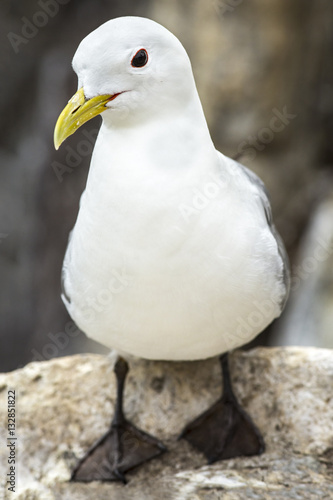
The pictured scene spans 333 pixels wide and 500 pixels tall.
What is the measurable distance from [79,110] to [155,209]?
43 cm

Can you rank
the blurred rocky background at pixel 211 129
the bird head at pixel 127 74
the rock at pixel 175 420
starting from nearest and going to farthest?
the bird head at pixel 127 74 → the rock at pixel 175 420 → the blurred rocky background at pixel 211 129

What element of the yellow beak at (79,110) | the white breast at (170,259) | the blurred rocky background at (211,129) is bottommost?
the blurred rocky background at (211,129)

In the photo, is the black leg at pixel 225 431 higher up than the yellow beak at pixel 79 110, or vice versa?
the yellow beak at pixel 79 110

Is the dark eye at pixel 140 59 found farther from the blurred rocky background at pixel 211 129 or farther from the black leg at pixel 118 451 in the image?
the blurred rocky background at pixel 211 129

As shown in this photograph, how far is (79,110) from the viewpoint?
7.43ft

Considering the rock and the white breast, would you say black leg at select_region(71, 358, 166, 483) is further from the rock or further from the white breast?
the white breast

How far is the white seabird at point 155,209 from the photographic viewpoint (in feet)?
7.44

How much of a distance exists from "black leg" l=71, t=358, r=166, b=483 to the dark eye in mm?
1577

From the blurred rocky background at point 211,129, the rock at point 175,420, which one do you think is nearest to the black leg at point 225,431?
the rock at point 175,420

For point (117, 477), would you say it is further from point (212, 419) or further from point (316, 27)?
point (316, 27)

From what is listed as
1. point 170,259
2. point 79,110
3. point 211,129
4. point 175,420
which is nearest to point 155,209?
point 170,259

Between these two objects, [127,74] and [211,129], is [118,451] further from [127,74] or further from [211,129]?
[211,129]

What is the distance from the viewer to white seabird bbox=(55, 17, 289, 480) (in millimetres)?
2268

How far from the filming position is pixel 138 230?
2.36m
